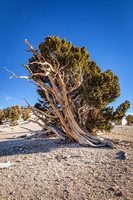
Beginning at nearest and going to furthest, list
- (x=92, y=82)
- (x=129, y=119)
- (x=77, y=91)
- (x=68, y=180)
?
(x=68, y=180), (x=92, y=82), (x=77, y=91), (x=129, y=119)

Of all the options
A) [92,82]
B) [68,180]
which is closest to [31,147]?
[68,180]

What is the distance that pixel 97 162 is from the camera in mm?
3822

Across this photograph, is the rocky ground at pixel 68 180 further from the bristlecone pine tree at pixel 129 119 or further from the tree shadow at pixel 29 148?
the bristlecone pine tree at pixel 129 119

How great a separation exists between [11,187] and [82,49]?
8.08 m

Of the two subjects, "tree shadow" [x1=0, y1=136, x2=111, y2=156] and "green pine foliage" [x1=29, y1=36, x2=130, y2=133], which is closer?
"tree shadow" [x1=0, y1=136, x2=111, y2=156]

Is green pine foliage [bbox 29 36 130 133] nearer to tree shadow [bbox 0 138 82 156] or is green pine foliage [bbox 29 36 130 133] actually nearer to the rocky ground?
tree shadow [bbox 0 138 82 156]

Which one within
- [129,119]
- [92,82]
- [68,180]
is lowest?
[68,180]

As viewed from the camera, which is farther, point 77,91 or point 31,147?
point 77,91

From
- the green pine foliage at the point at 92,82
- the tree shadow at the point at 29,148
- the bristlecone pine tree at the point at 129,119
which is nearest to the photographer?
the tree shadow at the point at 29,148

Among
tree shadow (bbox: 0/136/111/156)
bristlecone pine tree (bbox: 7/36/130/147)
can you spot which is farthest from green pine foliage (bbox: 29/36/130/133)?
tree shadow (bbox: 0/136/111/156)

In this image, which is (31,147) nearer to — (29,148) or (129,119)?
(29,148)

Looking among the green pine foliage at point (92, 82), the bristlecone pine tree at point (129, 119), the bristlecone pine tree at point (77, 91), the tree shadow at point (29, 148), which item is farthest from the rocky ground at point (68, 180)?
the bristlecone pine tree at point (129, 119)

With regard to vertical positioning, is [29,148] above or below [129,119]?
below

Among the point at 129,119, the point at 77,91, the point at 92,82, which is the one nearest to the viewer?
the point at 92,82
